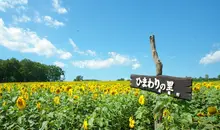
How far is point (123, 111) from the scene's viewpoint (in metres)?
5.77

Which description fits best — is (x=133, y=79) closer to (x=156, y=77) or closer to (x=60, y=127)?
(x=156, y=77)

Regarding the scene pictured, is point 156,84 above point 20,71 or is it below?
below

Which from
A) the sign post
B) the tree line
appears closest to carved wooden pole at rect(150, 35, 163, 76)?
the sign post

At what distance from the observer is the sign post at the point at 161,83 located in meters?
4.08

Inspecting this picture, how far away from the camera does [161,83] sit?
451 centimetres

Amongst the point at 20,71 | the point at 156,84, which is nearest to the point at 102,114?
the point at 156,84

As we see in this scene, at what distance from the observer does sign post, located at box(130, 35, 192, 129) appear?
408 centimetres

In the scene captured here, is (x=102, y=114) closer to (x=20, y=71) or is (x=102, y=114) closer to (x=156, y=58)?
(x=156, y=58)

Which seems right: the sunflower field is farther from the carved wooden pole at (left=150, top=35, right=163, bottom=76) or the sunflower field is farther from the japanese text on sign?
the carved wooden pole at (left=150, top=35, right=163, bottom=76)

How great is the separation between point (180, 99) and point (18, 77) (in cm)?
5775

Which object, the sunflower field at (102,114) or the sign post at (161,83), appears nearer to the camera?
the sunflower field at (102,114)

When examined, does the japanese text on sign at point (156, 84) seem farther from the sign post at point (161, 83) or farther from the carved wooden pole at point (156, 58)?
the carved wooden pole at point (156, 58)

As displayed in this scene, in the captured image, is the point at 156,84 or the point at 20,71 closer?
the point at 156,84

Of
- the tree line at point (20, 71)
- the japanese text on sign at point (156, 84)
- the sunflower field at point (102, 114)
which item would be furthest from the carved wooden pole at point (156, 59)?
the tree line at point (20, 71)
